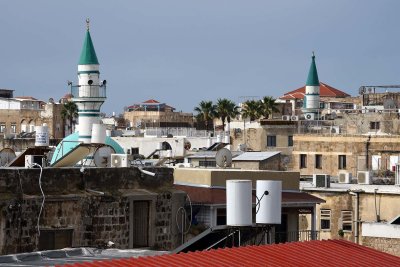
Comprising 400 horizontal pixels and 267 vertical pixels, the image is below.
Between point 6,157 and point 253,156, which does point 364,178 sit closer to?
point 253,156

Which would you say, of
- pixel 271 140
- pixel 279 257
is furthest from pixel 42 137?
pixel 271 140

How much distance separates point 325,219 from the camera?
50594 mm

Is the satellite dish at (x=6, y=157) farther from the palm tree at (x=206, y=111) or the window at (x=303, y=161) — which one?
the palm tree at (x=206, y=111)

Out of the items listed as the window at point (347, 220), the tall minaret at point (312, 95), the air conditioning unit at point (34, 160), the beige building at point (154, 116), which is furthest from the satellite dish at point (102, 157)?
the beige building at point (154, 116)

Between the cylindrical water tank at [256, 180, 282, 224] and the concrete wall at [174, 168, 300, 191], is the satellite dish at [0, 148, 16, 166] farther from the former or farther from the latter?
the cylindrical water tank at [256, 180, 282, 224]

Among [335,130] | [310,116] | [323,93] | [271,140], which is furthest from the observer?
[323,93]

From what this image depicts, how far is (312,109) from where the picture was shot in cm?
11200

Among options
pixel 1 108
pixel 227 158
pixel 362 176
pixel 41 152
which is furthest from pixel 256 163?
pixel 1 108

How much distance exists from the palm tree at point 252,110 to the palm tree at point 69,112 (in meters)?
14.6

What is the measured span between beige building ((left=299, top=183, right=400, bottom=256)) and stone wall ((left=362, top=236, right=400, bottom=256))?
0.31 m

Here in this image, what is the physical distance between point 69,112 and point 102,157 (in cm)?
8339

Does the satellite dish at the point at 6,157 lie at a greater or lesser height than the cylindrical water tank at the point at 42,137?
lesser

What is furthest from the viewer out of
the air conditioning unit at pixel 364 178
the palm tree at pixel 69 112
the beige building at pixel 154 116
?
the beige building at pixel 154 116

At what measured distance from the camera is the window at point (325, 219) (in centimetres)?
Result: 5044
